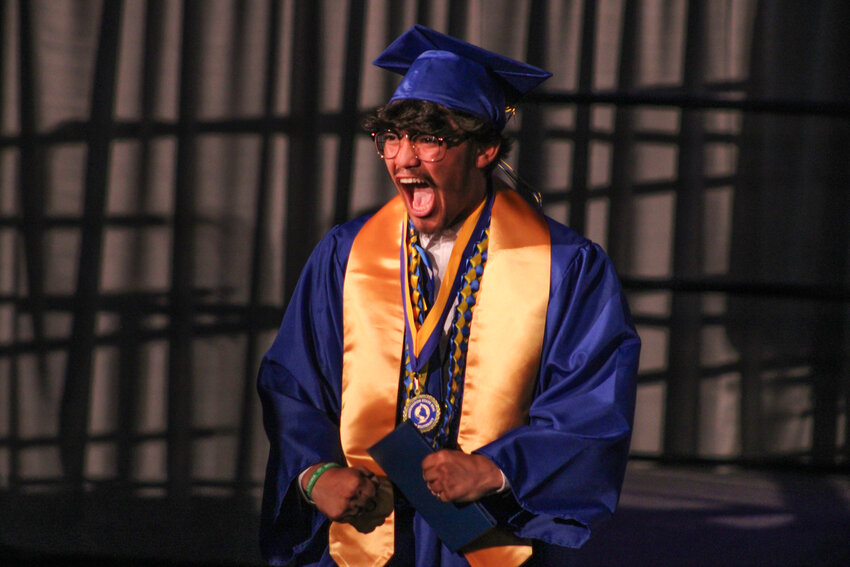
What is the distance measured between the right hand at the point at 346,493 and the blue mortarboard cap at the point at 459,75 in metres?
0.50

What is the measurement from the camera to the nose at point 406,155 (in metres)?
1.15

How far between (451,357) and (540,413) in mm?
155

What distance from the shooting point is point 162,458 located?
299 cm

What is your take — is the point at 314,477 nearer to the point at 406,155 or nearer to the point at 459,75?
the point at 406,155

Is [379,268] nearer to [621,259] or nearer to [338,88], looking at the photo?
[338,88]

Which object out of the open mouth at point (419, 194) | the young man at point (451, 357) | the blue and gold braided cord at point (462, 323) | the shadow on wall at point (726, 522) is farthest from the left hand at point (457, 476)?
the shadow on wall at point (726, 522)

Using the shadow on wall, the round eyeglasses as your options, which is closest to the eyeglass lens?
the round eyeglasses

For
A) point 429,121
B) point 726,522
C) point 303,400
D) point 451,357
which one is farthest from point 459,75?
point 726,522

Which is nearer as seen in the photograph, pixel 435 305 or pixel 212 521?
pixel 435 305

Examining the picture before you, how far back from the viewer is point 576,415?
1135 millimetres

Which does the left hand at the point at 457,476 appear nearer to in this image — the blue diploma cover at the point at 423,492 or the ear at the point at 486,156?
the blue diploma cover at the point at 423,492

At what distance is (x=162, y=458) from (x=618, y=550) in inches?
61.6

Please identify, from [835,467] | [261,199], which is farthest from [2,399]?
[835,467]

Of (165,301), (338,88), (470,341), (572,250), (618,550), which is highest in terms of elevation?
(338,88)
